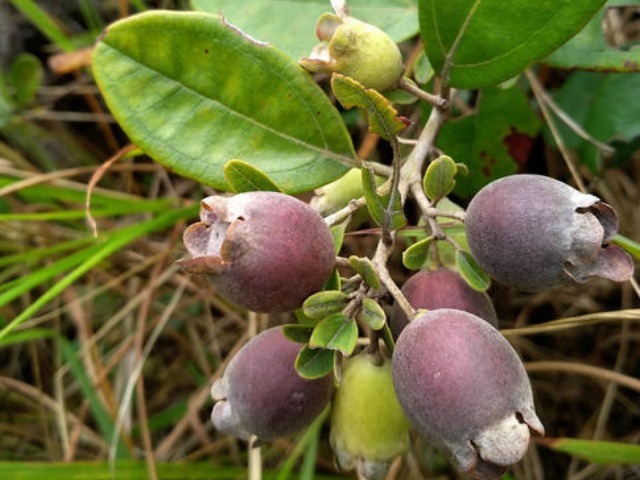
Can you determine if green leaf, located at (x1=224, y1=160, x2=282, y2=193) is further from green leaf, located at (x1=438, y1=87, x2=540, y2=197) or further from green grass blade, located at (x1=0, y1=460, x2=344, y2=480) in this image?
green grass blade, located at (x1=0, y1=460, x2=344, y2=480)

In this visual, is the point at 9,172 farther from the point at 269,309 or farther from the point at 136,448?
the point at 269,309

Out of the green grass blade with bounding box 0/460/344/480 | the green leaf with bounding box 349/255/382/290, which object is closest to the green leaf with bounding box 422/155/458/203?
the green leaf with bounding box 349/255/382/290

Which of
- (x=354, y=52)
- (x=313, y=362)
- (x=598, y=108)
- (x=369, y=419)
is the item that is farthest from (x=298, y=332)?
(x=598, y=108)

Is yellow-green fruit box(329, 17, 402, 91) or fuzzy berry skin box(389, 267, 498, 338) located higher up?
yellow-green fruit box(329, 17, 402, 91)

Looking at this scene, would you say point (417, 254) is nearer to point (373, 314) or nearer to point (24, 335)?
point (373, 314)

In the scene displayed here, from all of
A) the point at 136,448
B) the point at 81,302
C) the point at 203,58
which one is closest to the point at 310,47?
the point at 203,58
